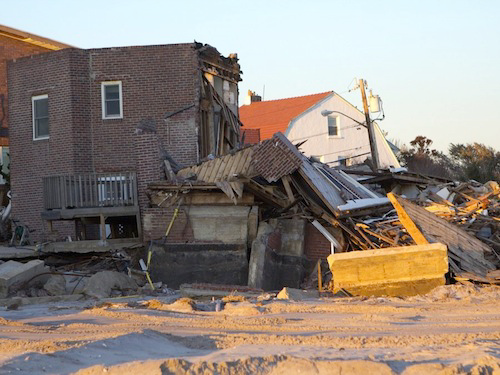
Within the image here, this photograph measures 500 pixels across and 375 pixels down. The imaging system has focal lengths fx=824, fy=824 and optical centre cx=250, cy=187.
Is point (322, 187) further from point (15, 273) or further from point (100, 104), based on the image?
point (100, 104)

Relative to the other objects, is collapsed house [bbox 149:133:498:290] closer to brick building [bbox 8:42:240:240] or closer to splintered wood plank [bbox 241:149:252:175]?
splintered wood plank [bbox 241:149:252:175]

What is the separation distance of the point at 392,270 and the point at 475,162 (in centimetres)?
3236

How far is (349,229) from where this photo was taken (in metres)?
19.6

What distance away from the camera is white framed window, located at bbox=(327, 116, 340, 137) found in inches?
1828

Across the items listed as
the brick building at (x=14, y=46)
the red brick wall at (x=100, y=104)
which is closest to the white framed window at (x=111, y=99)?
the red brick wall at (x=100, y=104)

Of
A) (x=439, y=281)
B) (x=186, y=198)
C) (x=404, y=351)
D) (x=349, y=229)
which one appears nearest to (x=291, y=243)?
(x=349, y=229)

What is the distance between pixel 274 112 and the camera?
4812 centimetres

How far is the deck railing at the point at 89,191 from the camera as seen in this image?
70.5 ft

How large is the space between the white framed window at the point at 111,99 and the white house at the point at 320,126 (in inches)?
821

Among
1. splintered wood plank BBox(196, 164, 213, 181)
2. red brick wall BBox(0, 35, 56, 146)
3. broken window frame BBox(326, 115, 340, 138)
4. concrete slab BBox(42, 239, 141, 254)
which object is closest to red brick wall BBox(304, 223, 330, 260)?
splintered wood plank BBox(196, 164, 213, 181)

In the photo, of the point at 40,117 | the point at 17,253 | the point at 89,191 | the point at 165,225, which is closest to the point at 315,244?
the point at 165,225

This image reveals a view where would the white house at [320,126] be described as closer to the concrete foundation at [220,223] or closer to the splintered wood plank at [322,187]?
the splintered wood plank at [322,187]

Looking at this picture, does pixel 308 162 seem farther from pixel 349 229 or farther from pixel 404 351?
pixel 404 351

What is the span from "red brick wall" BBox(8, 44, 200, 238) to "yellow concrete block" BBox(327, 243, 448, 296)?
784 centimetres
